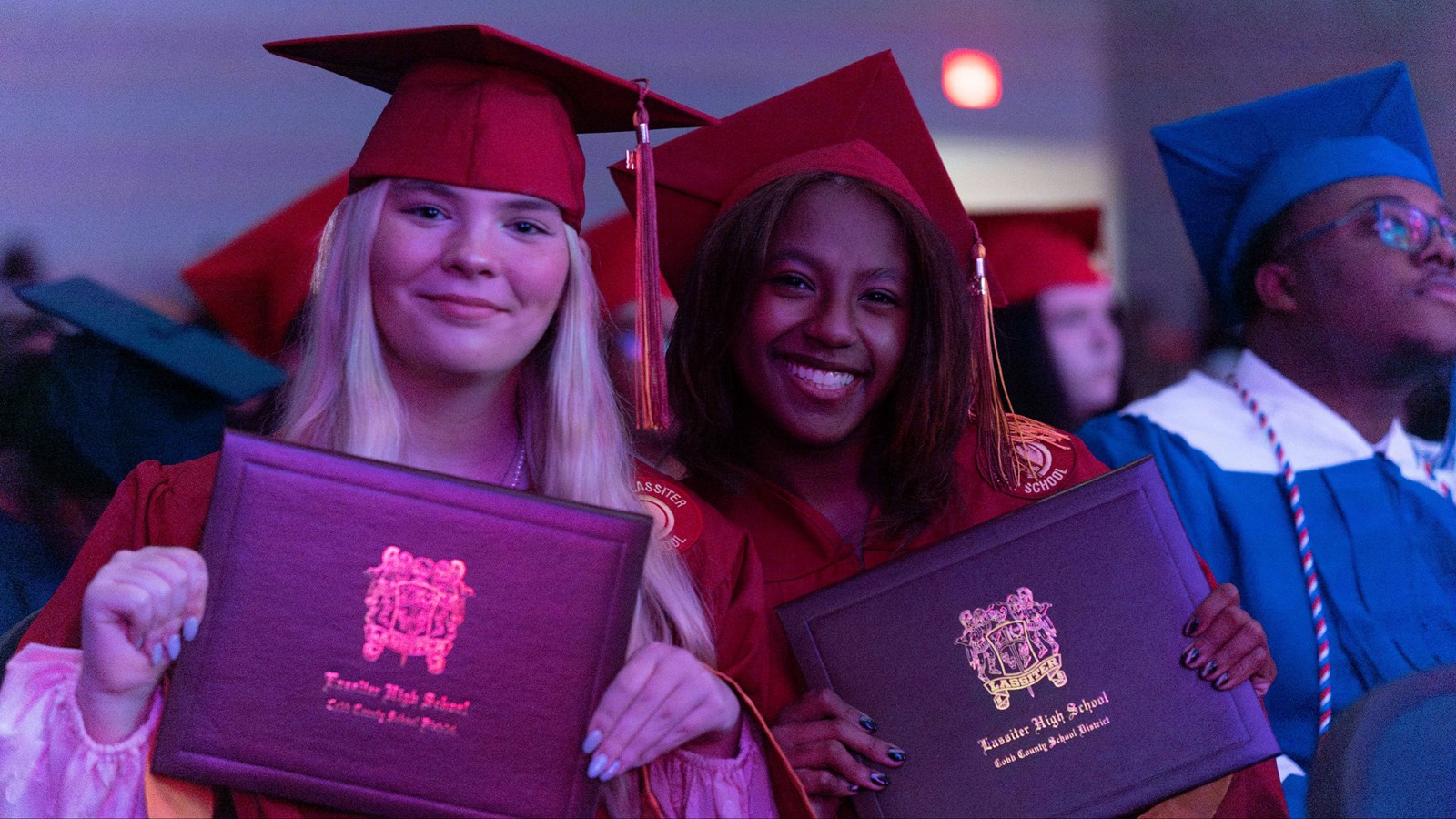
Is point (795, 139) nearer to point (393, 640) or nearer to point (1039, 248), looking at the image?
point (393, 640)

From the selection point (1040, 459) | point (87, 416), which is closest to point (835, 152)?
point (1040, 459)

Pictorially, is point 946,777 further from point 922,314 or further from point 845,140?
point 845,140

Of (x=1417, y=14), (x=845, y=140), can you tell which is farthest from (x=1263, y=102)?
(x=845, y=140)

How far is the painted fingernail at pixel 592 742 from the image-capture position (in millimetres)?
1443

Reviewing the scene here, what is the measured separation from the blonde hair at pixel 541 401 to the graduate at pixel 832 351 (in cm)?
22

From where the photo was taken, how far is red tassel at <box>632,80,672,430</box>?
5.84 ft

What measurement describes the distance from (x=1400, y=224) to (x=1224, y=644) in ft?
4.15

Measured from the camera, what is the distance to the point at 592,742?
1.44 m

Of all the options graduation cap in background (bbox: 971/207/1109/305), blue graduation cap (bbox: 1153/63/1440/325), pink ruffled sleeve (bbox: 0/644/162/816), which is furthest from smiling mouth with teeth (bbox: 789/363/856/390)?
graduation cap in background (bbox: 971/207/1109/305)

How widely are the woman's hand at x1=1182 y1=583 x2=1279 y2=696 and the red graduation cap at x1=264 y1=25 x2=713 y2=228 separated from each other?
96cm

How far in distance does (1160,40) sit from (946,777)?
3230mm

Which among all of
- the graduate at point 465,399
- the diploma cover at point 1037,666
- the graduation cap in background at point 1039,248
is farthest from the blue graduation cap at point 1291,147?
the graduate at point 465,399

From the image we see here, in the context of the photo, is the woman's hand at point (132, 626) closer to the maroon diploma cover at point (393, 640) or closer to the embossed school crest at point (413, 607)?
the maroon diploma cover at point (393, 640)

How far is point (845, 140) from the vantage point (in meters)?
2.12
